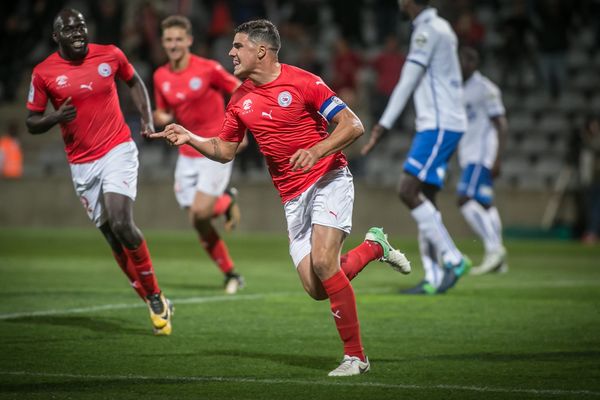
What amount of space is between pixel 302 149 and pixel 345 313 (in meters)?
1.04

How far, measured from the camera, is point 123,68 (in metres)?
9.19

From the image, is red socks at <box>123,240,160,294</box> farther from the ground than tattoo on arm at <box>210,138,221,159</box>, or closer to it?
closer to it

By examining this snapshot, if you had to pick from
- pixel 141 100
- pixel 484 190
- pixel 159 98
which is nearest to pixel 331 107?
pixel 141 100

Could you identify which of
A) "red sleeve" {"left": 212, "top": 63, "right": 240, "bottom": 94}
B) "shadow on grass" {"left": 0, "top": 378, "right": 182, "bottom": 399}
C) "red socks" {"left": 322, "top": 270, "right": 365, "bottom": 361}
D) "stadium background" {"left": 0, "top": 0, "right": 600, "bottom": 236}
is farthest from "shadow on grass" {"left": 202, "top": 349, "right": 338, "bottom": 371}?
"stadium background" {"left": 0, "top": 0, "right": 600, "bottom": 236}

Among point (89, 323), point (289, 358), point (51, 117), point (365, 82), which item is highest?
point (51, 117)

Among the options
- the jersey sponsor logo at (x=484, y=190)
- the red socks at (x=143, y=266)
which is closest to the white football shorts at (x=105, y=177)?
the red socks at (x=143, y=266)

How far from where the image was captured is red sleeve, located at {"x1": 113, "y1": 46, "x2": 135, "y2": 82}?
30.0 feet

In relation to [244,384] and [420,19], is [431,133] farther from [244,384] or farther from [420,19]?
[244,384]

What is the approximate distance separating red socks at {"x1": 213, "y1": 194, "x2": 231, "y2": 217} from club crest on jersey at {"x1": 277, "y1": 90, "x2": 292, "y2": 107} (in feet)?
15.8

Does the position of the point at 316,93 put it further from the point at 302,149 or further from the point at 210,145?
the point at 210,145

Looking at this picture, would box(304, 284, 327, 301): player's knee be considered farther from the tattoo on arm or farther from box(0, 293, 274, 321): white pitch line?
box(0, 293, 274, 321): white pitch line

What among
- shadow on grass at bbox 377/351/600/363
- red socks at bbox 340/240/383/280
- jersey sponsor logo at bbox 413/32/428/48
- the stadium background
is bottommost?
the stadium background

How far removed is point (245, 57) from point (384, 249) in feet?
5.30

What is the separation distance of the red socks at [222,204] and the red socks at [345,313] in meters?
5.08
